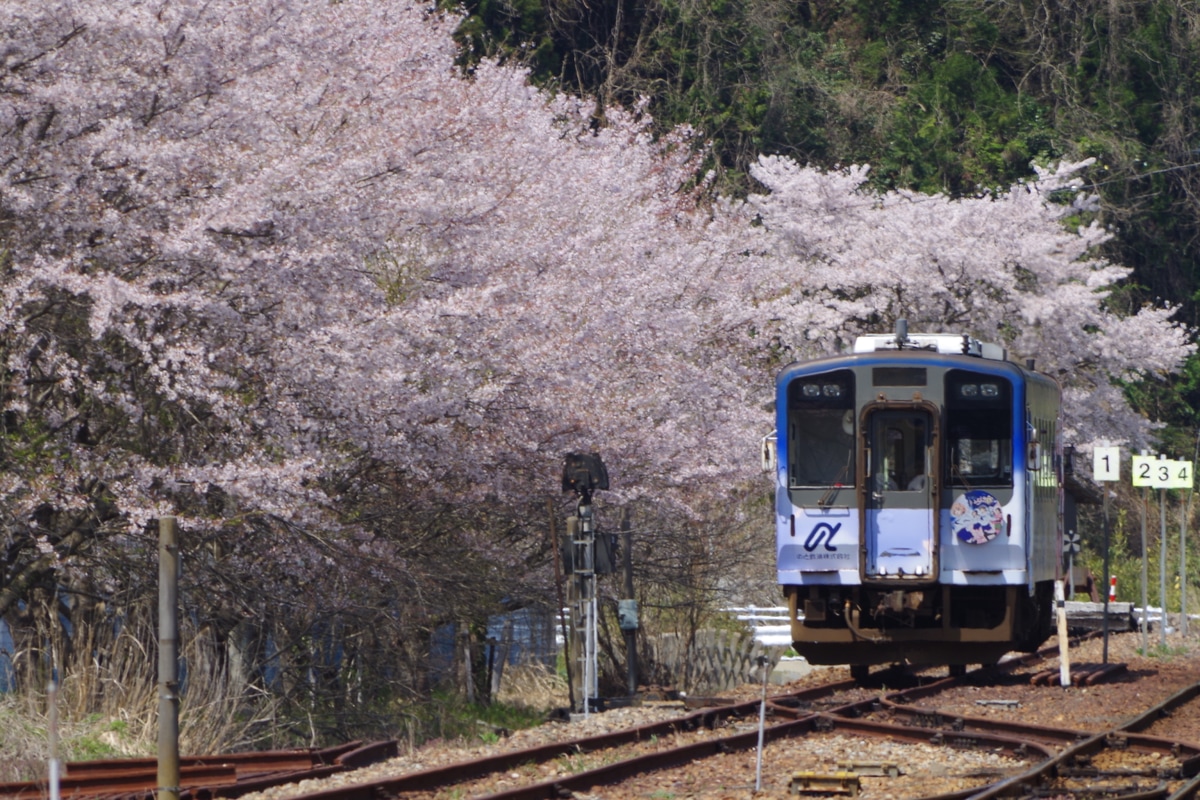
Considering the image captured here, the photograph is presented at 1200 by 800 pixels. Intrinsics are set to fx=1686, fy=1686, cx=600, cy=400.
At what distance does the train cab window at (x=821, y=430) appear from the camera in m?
14.6

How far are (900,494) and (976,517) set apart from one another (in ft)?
2.17

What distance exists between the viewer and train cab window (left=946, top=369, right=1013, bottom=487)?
14.3 metres

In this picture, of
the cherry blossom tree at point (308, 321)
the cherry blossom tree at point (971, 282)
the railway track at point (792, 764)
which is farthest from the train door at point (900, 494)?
the cherry blossom tree at point (971, 282)

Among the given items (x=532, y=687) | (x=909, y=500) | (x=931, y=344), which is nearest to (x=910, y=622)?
(x=909, y=500)

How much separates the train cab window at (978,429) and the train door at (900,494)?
0.21m

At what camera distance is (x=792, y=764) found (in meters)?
10.4

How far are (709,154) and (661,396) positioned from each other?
24067mm

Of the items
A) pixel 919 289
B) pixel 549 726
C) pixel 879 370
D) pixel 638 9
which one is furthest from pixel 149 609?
pixel 638 9

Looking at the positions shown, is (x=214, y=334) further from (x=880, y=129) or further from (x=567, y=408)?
(x=880, y=129)

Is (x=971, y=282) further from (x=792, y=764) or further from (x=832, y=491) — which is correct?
(x=792, y=764)

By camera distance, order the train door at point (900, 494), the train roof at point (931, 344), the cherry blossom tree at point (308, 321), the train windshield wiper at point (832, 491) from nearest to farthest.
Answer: the cherry blossom tree at point (308, 321)
the train door at point (900, 494)
the train windshield wiper at point (832, 491)
the train roof at point (931, 344)

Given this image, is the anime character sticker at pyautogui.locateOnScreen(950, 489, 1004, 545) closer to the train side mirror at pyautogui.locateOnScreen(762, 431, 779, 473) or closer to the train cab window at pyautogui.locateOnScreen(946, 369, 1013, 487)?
the train cab window at pyautogui.locateOnScreen(946, 369, 1013, 487)

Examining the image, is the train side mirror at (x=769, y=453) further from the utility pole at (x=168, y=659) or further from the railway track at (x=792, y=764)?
the utility pole at (x=168, y=659)

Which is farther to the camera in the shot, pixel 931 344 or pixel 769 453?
pixel 931 344
